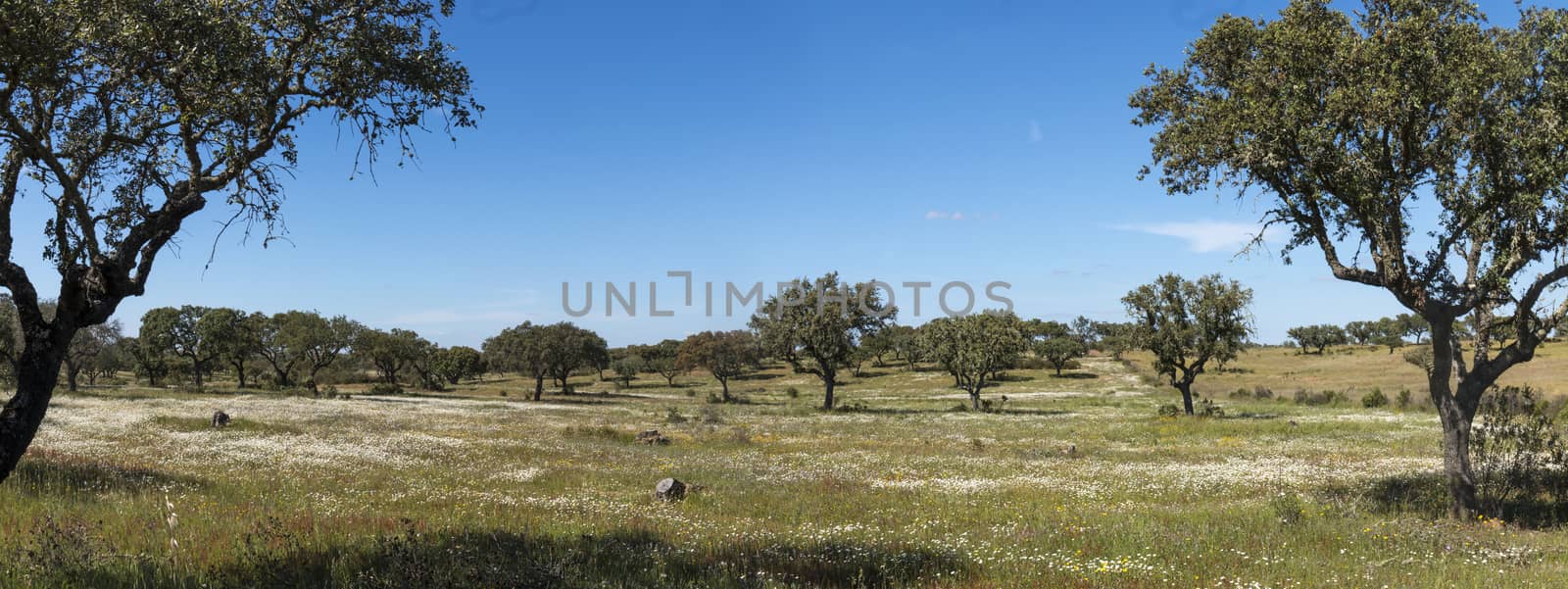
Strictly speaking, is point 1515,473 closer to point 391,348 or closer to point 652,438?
point 652,438

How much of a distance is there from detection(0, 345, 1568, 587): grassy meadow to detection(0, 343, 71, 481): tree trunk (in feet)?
4.88

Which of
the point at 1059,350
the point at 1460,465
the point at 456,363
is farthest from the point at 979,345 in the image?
the point at 456,363

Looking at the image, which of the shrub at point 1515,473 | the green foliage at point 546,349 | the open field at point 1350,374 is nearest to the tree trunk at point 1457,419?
the shrub at point 1515,473

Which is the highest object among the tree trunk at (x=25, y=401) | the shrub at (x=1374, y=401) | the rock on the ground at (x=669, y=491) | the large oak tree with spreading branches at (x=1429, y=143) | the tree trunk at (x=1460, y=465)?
the large oak tree with spreading branches at (x=1429, y=143)

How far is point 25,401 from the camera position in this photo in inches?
313

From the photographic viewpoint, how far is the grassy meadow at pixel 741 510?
31.7 feet

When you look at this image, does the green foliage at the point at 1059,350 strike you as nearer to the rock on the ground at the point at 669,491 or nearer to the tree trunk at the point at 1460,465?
the tree trunk at the point at 1460,465

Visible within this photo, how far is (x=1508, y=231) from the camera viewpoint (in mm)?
14297

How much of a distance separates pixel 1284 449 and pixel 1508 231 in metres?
17.2

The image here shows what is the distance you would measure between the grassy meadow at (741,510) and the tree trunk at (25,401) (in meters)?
1.49

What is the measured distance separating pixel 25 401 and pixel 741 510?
11754 mm

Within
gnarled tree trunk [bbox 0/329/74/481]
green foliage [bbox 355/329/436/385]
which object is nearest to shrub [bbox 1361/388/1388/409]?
gnarled tree trunk [bbox 0/329/74/481]

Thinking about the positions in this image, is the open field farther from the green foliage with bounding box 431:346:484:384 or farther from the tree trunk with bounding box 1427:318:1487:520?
the green foliage with bounding box 431:346:484:384

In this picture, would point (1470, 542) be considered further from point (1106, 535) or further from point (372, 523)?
point (372, 523)
